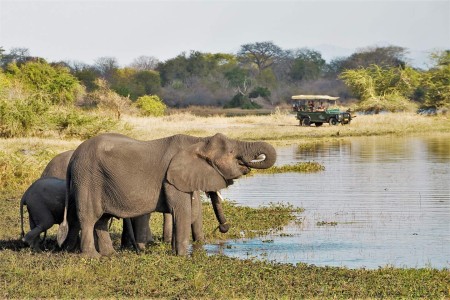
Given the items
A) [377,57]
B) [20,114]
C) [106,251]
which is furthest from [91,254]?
[377,57]

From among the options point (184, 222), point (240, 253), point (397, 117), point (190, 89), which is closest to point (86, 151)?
point (184, 222)

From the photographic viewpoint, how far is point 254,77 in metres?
105

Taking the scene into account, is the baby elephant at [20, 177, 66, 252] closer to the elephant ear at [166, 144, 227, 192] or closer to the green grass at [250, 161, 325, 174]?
the elephant ear at [166, 144, 227, 192]

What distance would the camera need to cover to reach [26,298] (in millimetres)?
9367

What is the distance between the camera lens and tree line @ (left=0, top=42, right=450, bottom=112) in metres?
62.7

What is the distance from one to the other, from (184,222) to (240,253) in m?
1.75

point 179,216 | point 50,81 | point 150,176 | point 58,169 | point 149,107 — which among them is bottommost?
point 149,107

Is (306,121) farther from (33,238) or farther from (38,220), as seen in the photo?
(33,238)

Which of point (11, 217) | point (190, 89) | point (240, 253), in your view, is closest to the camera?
point (240, 253)

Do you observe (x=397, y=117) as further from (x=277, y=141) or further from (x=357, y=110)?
(x=277, y=141)

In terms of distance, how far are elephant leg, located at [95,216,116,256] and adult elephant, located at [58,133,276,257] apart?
5 cm

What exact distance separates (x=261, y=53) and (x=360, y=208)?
4184 inches

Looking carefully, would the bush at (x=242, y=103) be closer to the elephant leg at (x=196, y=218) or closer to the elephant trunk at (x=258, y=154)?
the elephant leg at (x=196, y=218)

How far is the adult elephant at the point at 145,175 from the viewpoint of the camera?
12359mm
